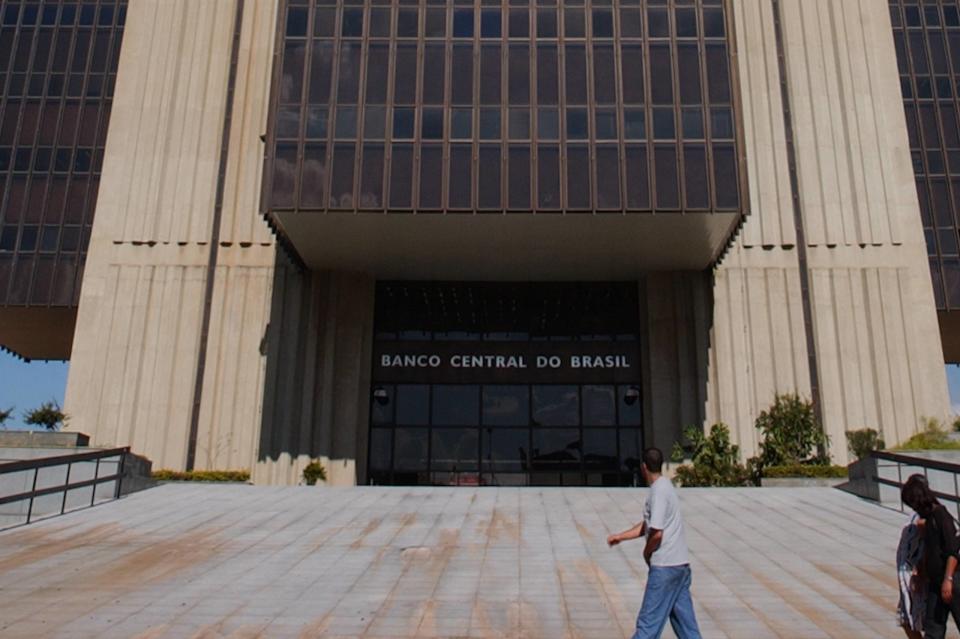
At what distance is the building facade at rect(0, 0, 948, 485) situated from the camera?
24625mm

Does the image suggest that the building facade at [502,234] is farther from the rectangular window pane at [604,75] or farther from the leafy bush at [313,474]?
the leafy bush at [313,474]

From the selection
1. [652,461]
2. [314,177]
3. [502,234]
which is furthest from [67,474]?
[502,234]

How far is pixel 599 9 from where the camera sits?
1024 inches

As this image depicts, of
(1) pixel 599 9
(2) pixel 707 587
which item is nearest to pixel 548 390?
(1) pixel 599 9

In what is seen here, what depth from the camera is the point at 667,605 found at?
6.13m

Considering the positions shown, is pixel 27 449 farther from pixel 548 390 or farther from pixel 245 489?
pixel 548 390

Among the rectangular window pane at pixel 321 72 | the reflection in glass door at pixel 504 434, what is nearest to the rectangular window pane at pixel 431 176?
the rectangular window pane at pixel 321 72

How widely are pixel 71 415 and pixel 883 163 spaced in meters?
34.3

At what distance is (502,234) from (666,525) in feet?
66.3

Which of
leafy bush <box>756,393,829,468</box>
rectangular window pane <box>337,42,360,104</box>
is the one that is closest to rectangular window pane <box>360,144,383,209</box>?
rectangular window pane <box>337,42,360,104</box>

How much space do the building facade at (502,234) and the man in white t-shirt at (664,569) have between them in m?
18.4

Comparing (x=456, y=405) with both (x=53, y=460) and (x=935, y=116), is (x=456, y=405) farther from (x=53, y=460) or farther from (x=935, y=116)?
(x=935, y=116)

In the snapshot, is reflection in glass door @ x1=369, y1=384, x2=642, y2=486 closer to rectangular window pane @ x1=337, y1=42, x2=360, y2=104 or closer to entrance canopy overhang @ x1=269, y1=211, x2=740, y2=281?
entrance canopy overhang @ x1=269, y1=211, x2=740, y2=281

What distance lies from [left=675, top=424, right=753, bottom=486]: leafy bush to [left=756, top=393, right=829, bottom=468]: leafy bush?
3.39 feet
